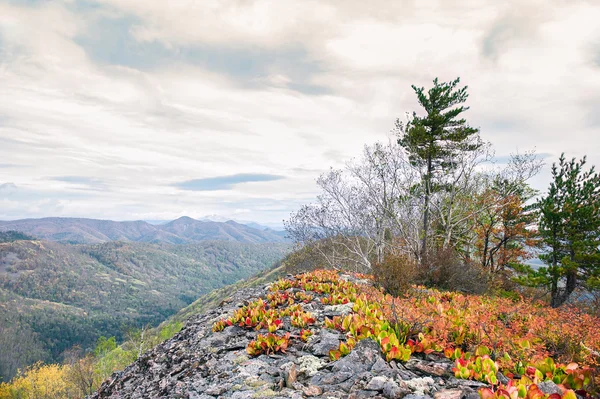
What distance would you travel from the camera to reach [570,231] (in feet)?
58.1

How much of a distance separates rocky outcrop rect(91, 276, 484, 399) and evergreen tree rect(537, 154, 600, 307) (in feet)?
55.2

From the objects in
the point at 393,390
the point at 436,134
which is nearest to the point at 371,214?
the point at 436,134

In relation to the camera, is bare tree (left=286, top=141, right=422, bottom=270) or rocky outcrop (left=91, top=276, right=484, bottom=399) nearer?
rocky outcrop (left=91, top=276, right=484, bottom=399)

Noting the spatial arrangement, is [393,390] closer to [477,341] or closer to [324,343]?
[324,343]

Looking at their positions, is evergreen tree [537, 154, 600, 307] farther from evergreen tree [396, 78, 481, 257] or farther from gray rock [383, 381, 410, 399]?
gray rock [383, 381, 410, 399]

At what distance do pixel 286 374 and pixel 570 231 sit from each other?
65.3 ft

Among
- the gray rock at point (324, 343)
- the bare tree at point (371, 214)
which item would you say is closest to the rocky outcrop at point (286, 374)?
the gray rock at point (324, 343)

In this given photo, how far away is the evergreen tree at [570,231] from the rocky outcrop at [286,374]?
663 inches

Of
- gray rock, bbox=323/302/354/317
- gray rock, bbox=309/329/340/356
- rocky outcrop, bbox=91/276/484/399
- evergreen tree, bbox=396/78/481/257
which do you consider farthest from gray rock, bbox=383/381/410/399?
evergreen tree, bbox=396/78/481/257

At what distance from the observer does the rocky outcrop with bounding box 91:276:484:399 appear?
4090 mm

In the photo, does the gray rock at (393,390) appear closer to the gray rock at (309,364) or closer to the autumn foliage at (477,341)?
the autumn foliage at (477,341)

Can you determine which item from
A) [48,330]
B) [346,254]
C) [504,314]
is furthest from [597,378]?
[48,330]

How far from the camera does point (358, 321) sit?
603 centimetres

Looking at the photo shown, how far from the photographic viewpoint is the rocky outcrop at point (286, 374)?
4090mm
